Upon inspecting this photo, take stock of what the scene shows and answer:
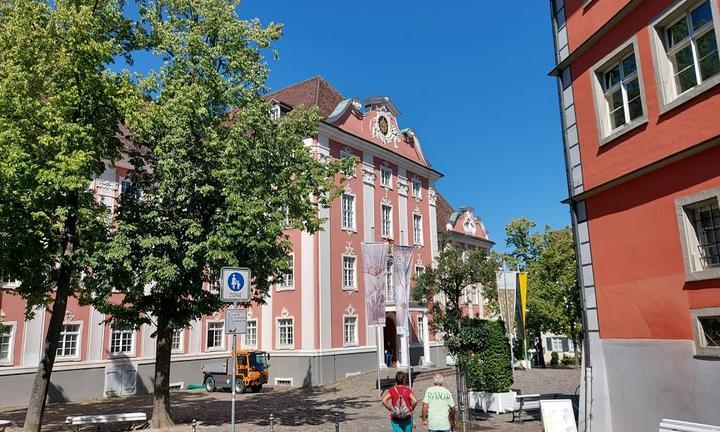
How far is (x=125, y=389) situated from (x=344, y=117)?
63.0ft

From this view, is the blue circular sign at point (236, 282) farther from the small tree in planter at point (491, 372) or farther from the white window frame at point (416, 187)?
the white window frame at point (416, 187)

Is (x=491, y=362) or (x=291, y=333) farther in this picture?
(x=291, y=333)

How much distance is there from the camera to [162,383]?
1562 cm

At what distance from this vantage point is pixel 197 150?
606 inches

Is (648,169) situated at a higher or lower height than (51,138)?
lower

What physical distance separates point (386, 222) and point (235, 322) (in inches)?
1066

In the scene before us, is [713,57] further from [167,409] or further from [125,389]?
[125,389]

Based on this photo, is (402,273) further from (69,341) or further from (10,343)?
(10,343)

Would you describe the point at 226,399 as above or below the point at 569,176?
below

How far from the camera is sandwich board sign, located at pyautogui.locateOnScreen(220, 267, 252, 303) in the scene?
991 centimetres

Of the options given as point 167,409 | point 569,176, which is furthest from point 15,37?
point 569,176

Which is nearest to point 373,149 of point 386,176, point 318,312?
point 386,176

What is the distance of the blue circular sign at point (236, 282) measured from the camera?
33.0ft

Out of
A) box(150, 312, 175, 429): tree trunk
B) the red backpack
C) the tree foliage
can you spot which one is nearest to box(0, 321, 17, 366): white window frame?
box(150, 312, 175, 429): tree trunk
